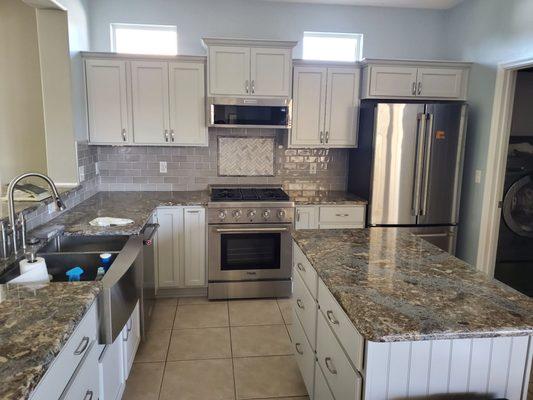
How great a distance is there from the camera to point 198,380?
8.19ft

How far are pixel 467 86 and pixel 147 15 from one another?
3.16 m

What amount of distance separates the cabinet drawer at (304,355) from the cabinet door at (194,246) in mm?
1406

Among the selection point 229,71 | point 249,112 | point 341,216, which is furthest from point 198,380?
point 229,71

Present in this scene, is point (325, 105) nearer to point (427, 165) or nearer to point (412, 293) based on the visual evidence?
point (427, 165)

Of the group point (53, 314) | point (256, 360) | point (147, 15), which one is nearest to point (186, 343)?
point (256, 360)

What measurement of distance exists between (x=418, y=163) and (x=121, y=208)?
261 cm

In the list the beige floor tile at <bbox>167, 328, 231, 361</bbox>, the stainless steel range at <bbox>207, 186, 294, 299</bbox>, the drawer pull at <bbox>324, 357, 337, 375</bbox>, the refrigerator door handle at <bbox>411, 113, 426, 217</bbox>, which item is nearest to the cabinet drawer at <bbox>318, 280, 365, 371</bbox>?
the drawer pull at <bbox>324, 357, 337, 375</bbox>

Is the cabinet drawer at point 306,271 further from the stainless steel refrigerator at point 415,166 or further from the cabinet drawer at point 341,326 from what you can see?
the stainless steel refrigerator at point 415,166

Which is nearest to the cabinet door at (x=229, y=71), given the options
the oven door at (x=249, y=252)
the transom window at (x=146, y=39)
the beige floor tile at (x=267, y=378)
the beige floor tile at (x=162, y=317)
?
the transom window at (x=146, y=39)

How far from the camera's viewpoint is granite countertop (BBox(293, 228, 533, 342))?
4.23 feet

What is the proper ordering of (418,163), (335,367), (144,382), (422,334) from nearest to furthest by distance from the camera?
1. (422,334)
2. (335,367)
3. (144,382)
4. (418,163)

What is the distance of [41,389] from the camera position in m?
1.11

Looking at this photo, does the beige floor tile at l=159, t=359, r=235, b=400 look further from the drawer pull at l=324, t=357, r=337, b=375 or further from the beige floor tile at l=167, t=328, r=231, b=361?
the drawer pull at l=324, t=357, r=337, b=375

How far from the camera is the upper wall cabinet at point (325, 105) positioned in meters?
3.79
